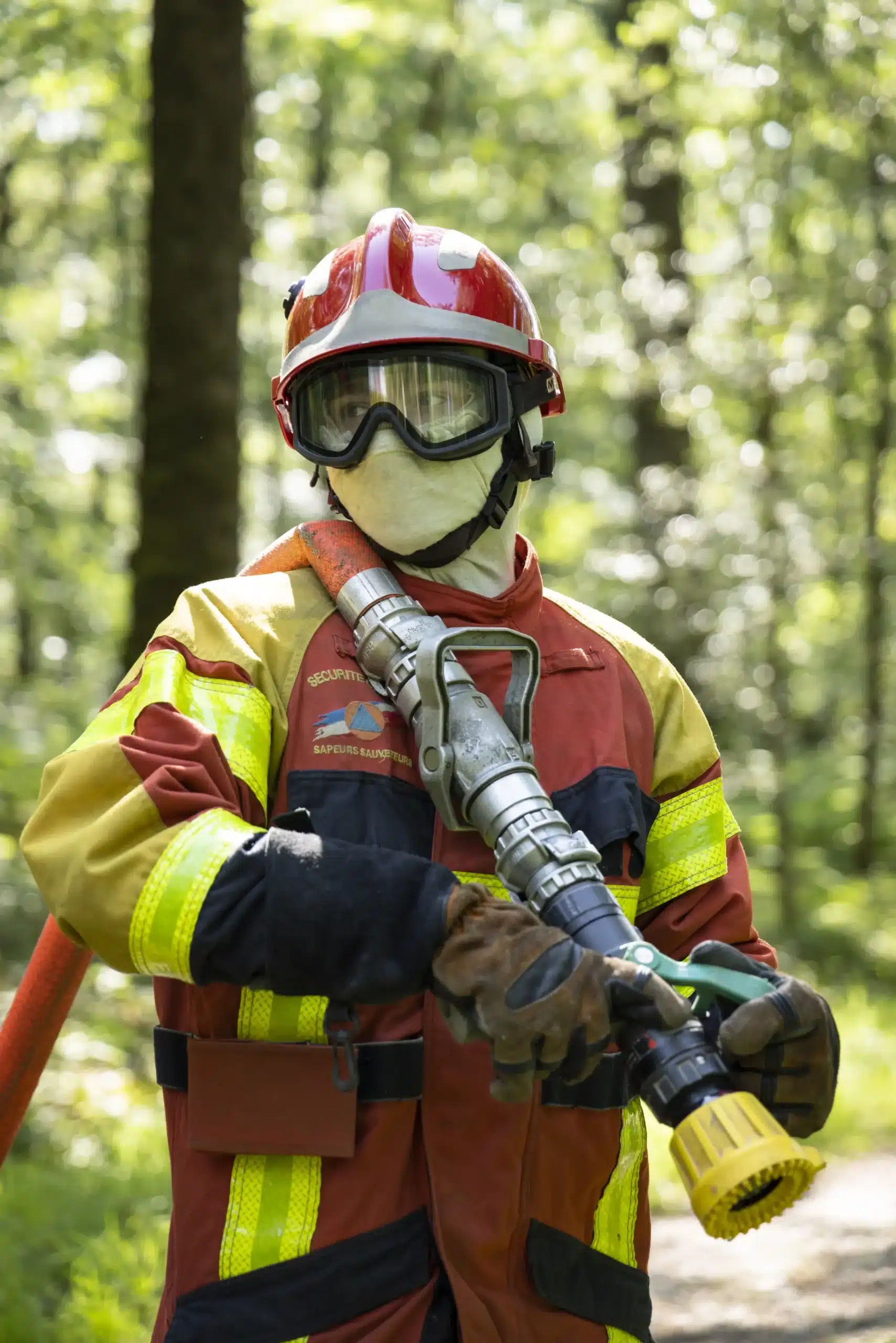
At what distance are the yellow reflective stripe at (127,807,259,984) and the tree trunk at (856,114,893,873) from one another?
7836 millimetres

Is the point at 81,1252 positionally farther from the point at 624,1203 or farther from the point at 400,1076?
the point at 400,1076

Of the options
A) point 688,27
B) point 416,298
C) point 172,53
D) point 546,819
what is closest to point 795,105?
point 688,27

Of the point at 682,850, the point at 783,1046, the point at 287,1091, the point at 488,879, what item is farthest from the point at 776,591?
the point at 287,1091

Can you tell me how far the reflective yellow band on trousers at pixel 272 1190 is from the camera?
2158 millimetres

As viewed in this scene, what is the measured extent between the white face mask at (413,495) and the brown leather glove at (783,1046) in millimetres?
893

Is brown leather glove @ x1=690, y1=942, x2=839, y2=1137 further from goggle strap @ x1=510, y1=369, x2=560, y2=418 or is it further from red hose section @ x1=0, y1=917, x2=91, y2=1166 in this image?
red hose section @ x1=0, y1=917, x2=91, y2=1166

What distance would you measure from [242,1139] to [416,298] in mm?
1449

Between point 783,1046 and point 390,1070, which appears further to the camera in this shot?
point 390,1070

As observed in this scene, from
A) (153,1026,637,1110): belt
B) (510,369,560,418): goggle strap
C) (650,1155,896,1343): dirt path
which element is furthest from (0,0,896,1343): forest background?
(510,369,560,418): goggle strap

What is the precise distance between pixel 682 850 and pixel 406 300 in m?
1.13

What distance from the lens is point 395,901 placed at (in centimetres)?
188

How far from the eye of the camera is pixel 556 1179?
2328 mm

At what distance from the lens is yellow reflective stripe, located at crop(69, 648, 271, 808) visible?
7.11 ft

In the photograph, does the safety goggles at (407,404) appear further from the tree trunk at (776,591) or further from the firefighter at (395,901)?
the tree trunk at (776,591)
